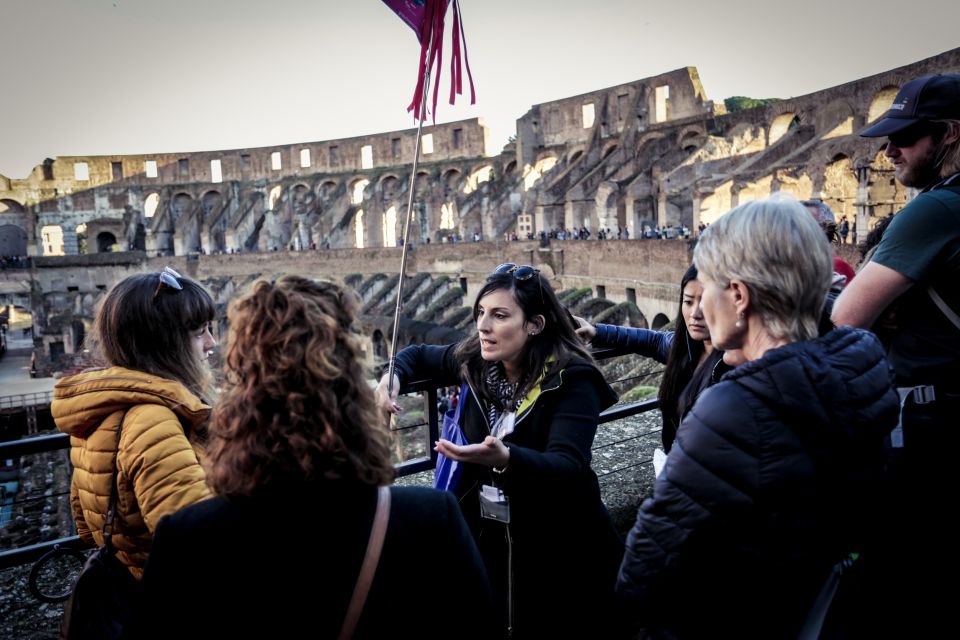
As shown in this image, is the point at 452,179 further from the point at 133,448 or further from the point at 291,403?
the point at 291,403

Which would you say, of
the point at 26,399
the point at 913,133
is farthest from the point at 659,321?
the point at 26,399

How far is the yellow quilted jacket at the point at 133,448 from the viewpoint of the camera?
70.1 inches

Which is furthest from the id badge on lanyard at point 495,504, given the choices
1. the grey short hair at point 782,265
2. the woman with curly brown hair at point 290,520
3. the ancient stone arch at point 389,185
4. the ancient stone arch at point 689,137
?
the ancient stone arch at point 389,185

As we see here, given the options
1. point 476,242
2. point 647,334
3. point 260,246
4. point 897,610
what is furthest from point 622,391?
point 260,246

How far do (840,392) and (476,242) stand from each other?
28638mm

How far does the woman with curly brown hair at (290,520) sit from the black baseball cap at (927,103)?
1.77m

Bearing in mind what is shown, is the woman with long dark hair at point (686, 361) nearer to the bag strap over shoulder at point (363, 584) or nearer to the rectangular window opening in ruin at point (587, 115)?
the bag strap over shoulder at point (363, 584)

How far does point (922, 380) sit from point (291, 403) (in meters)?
1.85

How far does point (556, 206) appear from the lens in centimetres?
3161

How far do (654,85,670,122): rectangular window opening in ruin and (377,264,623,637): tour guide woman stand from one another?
3141 cm

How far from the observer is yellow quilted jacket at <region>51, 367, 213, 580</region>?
1781 millimetres

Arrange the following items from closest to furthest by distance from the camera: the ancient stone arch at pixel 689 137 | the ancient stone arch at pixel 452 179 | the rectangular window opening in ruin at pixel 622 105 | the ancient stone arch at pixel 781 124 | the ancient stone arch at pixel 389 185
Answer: the ancient stone arch at pixel 781 124 < the ancient stone arch at pixel 689 137 < the rectangular window opening in ruin at pixel 622 105 < the ancient stone arch at pixel 452 179 < the ancient stone arch at pixel 389 185

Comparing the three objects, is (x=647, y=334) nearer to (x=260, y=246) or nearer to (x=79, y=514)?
(x=79, y=514)

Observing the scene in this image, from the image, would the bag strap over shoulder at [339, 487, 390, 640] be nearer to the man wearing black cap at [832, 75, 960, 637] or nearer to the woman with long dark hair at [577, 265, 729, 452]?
the woman with long dark hair at [577, 265, 729, 452]
